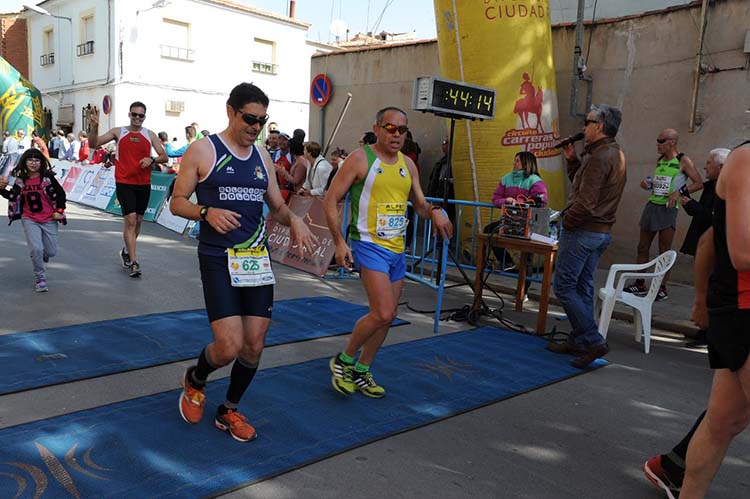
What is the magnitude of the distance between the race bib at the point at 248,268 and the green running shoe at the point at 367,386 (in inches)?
48.9

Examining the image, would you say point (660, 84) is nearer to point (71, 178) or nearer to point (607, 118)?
point (607, 118)

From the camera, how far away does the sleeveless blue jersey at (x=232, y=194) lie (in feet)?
11.3

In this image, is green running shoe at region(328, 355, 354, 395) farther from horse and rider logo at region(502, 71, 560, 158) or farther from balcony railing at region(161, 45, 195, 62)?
balcony railing at region(161, 45, 195, 62)

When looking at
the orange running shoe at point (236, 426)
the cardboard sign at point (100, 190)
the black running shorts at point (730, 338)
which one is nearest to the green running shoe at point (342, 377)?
the orange running shoe at point (236, 426)

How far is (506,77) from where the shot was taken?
900cm

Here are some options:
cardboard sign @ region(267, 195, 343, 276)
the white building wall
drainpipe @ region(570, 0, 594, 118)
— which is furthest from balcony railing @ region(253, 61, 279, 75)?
drainpipe @ region(570, 0, 594, 118)

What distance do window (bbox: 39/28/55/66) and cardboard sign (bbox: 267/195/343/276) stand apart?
24.9 meters

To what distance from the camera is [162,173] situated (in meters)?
13.8

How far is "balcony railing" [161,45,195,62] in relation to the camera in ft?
84.3

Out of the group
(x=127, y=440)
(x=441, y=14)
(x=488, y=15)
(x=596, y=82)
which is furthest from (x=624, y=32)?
(x=127, y=440)

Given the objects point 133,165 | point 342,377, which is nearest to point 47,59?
point 133,165

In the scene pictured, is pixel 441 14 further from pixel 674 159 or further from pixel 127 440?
pixel 127 440

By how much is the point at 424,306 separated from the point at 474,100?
2.47m

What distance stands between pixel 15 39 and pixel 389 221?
35.7 metres
